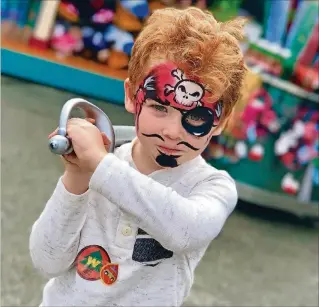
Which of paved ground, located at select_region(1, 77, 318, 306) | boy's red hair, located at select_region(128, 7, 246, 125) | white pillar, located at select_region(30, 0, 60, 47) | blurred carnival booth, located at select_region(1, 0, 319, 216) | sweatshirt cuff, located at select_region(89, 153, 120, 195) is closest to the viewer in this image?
sweatshirt cuff, located at select_region(89, 153, 120, 195)

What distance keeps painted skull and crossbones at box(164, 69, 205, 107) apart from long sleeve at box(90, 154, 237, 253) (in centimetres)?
18

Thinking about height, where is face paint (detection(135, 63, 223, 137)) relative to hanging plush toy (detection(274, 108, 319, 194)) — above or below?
above

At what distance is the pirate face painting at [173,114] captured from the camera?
1209mm

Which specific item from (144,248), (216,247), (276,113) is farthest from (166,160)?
(276,113)

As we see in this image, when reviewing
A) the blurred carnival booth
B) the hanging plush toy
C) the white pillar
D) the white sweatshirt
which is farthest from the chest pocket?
the white pillar

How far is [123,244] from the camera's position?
4.13 ft

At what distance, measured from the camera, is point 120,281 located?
127 centimetres

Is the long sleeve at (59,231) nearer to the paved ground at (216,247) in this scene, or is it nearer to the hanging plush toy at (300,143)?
the paved ground at (216,247)

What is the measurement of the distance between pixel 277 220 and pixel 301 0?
127 cm

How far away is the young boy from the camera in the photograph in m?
1.17

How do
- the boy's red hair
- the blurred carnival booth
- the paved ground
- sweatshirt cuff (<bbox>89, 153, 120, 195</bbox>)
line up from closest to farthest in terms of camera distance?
sweatshirt cuff (<bbox>89, 153, 120, 195</bbox>), the boy's red hair, the paved ground, the blurred carnival booth

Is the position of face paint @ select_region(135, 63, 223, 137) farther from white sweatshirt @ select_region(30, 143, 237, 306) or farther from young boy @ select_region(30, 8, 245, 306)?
white sweatshirt @ select_region(30, 143, 237, 306)

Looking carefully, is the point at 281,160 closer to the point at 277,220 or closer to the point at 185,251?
the point at 277,220

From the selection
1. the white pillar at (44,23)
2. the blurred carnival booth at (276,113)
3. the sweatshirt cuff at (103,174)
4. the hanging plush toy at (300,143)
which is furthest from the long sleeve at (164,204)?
the white pillar at (44,23)
